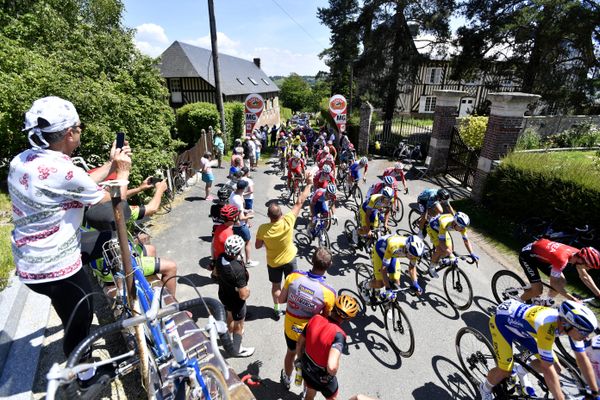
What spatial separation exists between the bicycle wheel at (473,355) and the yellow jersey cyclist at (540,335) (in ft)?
1.19

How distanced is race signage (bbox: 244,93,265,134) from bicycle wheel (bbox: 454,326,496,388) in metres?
12.9

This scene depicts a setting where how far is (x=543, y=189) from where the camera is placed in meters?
8.61

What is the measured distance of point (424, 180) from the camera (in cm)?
1446

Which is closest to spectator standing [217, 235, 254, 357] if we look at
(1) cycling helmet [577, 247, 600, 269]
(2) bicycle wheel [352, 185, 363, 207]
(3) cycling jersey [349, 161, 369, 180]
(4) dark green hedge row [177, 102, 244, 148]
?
(1) cycling helmet [577, 247, 600, 269]

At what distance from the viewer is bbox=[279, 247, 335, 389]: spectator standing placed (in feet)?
12.4

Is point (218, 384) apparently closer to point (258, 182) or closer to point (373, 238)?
point (373, 238)

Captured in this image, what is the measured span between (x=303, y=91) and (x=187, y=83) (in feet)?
160

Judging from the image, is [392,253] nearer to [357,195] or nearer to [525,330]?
[525,330]

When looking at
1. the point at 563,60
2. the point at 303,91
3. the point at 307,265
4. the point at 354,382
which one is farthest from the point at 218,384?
the point at 303,91

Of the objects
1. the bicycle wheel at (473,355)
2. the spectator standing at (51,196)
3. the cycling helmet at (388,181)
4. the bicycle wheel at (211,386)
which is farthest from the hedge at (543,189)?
the spectator standing at (51,196)

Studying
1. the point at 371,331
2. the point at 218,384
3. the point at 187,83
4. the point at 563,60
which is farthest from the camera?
the point at 187,83

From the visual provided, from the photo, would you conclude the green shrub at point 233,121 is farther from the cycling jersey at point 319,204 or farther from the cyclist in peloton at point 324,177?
the cycling jersey at point 319,204

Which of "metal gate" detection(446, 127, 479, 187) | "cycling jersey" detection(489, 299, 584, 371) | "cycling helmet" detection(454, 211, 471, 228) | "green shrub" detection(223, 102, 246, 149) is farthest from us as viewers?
"green shrub" detection(223, 102, 246, 149)

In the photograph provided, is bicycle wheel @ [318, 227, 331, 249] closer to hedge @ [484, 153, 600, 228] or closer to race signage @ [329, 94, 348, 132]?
hedge @ [484, 153, 600, 228]
